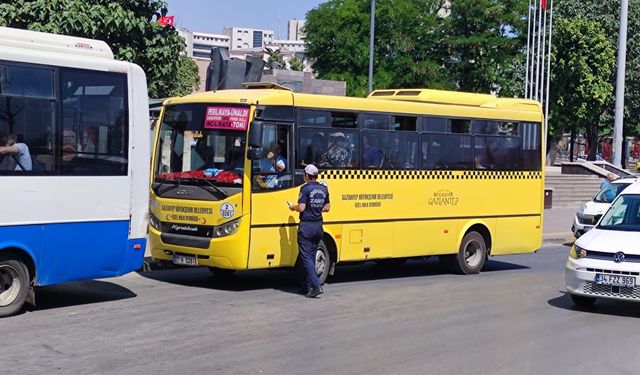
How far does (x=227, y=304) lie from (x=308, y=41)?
38.9 m

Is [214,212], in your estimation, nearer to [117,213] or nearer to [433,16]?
[117,213]

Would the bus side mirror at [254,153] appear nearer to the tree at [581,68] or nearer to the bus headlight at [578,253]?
the bus headlight at [578,253]

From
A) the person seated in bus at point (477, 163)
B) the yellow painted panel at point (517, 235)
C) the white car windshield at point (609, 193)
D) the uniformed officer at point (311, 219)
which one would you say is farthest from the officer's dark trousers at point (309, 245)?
the white car windshield at point (609, 193)

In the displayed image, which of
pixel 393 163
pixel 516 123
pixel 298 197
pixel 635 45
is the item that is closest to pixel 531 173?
pixel 516 123

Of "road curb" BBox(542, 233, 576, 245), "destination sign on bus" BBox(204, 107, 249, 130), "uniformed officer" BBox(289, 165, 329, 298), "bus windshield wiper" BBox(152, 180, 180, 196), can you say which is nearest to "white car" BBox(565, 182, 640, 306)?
"uniformed officer" BBox(289, 165, 329, 298)

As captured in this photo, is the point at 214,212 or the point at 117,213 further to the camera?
the point at 214,212

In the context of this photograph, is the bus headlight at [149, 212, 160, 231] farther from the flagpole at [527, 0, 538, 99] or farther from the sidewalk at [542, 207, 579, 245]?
the flagpole at [527, 0, 538, 99]

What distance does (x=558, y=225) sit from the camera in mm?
27500

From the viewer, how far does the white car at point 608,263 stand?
11.3m

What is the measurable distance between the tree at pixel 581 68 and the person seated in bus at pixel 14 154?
4399cm

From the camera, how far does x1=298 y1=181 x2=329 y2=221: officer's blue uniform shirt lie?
12.1 meters

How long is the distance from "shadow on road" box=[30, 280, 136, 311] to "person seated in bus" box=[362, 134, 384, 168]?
425 centimetres

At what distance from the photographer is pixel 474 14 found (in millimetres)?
45594

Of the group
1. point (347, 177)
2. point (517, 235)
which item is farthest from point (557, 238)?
point (347, 177)
